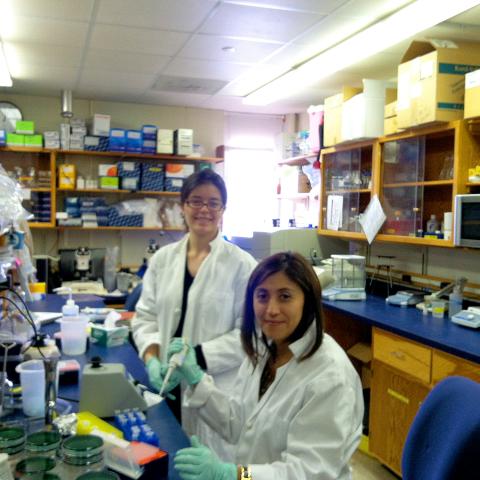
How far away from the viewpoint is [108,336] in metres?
2.47

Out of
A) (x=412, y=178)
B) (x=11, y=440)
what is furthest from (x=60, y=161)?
(x=11, y=440)

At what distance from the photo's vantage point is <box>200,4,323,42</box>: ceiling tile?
2895 millimetres

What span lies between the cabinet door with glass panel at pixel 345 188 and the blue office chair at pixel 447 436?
268 cm

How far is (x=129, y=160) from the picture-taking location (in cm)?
556

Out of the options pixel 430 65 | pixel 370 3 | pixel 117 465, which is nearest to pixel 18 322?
pixel 117 465

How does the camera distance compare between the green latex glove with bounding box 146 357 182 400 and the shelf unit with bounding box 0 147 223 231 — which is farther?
the shelf unit with bounding box 0 147 223 231

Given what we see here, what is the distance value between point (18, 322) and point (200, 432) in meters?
1.01

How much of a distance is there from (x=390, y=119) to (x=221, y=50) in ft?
4.10

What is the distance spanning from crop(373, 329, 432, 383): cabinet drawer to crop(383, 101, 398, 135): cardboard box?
138cm

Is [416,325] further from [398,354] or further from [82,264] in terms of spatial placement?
[82,264]

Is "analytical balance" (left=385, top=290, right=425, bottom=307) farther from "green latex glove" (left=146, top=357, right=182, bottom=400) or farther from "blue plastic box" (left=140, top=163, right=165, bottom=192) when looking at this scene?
"blue plastic box" (left=140, top=163, right=165, bottom=192)

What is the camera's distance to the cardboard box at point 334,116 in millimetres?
3968

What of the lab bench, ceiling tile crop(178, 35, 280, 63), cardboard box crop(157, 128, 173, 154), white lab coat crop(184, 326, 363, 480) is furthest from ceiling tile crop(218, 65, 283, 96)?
white lab coat crop(184, 326, 363, 480)

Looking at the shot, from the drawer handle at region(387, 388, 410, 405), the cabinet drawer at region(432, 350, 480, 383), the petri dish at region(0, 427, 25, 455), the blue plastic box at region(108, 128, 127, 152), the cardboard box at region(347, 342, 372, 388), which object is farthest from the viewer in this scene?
the blue plastic box at region(108, 128, 127, 152)
